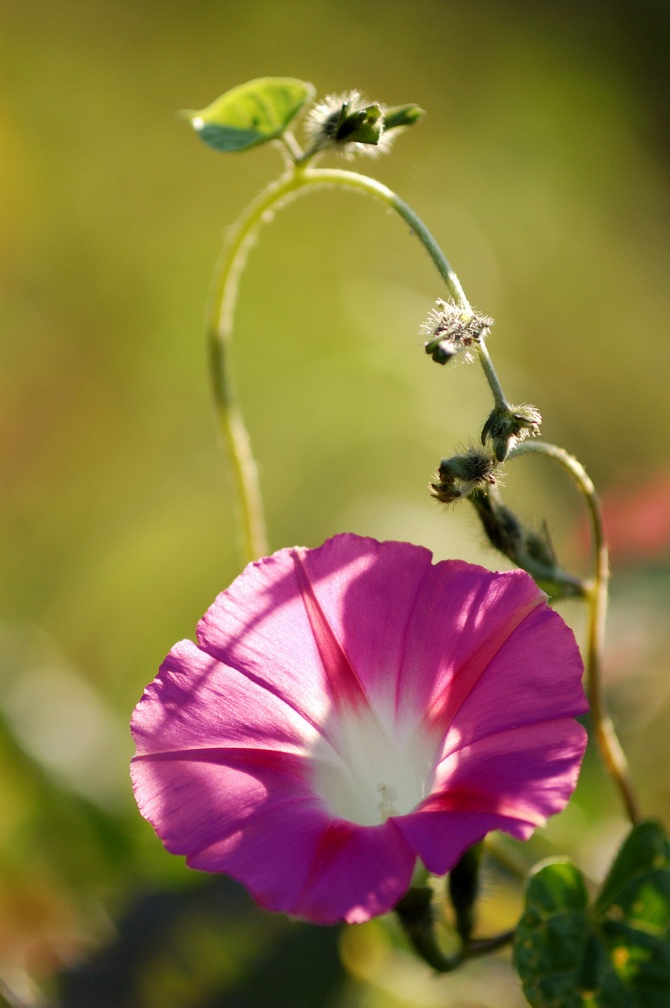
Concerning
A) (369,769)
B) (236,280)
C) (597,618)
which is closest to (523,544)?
(597,618)

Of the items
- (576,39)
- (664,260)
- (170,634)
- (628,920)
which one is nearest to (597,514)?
(628,920)

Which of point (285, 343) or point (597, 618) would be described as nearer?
point (597, 618)

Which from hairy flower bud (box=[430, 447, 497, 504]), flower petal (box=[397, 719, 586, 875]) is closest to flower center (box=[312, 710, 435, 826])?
flower petal (box=[397, 719, 586, 875])

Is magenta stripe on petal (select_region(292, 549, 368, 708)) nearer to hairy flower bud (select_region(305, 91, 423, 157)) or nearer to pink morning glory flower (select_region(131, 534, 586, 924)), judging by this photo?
pink morning glory flower (select_region(131, 534, 586, 924))

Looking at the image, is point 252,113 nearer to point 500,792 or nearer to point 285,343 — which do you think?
point 500,792

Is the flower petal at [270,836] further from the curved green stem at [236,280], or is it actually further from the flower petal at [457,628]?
the curved green stem at [236,280]

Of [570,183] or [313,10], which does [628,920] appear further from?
[313,10]

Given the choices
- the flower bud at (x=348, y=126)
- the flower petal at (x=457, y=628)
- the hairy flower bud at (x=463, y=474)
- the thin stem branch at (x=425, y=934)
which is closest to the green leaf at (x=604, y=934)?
the thin stem branch at (x=425, y=934)
